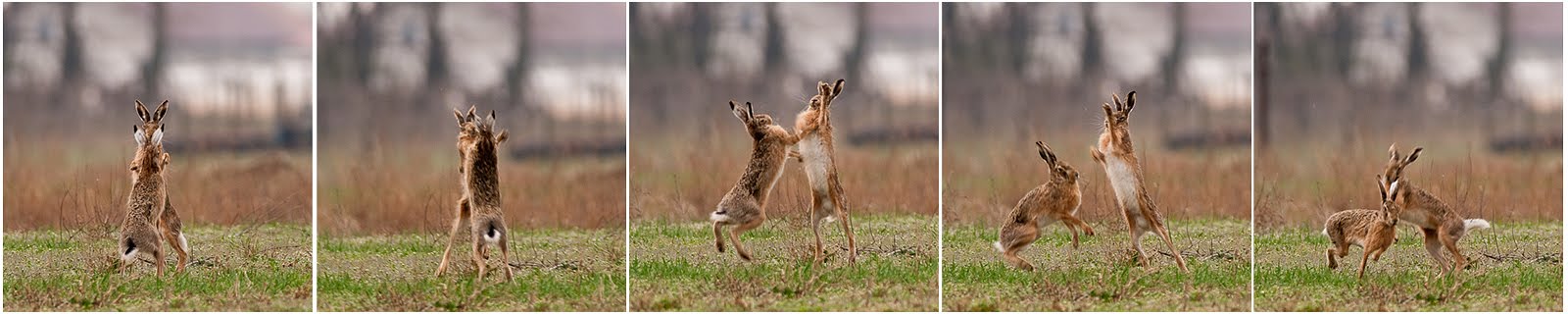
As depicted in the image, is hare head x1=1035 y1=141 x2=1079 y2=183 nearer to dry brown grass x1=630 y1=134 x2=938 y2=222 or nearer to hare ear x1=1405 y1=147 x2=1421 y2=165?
dry brown grass x1=630 y1=134 x2=938 y2=222

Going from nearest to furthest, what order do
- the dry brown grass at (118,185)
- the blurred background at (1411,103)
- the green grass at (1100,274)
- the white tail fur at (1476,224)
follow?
the green grass at (1100,274) < the white tail fur at (1476,224) < the blurred background at (1411,103) < the dry brown grass at (118,185)

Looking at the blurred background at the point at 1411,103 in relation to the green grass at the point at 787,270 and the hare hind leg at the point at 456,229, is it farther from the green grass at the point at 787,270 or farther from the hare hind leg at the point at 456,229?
the hare hind leg at the point at 456,229

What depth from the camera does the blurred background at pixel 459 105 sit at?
1123 centimetres

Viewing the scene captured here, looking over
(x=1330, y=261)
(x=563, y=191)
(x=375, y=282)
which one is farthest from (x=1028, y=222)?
(x=375, y=282)

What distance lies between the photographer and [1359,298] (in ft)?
35.8

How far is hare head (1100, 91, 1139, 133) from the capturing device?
1089 centimetres

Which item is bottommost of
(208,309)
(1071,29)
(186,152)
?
(208,309)

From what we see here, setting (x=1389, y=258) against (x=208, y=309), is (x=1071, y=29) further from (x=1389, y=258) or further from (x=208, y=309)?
(x=208, y=309)

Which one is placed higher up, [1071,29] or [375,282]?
[1071,29]

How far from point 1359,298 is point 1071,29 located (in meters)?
2.42

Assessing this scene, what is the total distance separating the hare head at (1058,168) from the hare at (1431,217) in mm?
2006

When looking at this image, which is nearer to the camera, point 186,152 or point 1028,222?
point 1028,222

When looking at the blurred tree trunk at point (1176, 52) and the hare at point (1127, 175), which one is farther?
the blurred tree trunk at point (1176, 52)

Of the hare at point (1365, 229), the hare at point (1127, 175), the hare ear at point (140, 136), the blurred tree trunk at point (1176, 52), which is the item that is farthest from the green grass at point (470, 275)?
the hare at point (1365, 229)
